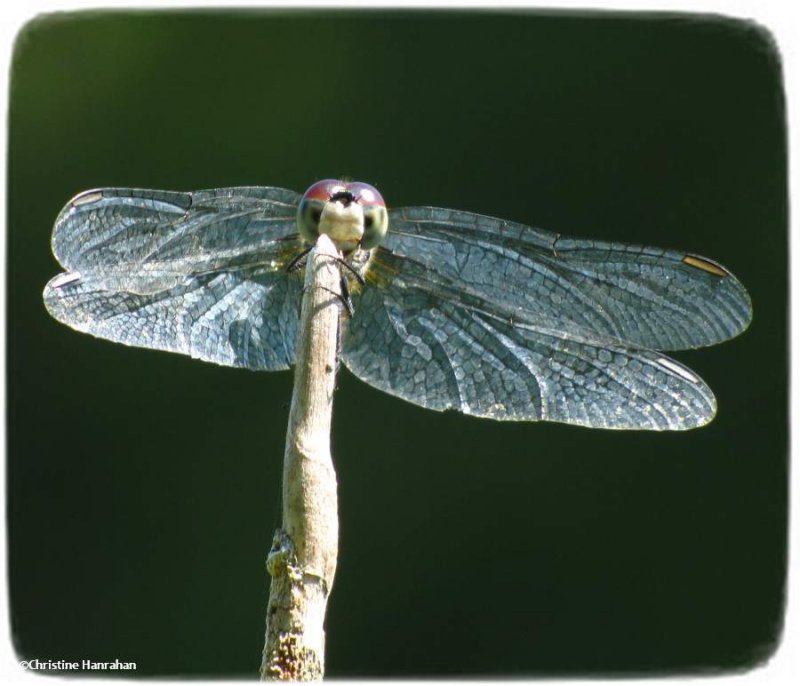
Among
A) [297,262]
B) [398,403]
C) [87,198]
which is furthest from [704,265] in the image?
[398,403]

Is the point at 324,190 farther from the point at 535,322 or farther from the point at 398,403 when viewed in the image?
the point at 398,403

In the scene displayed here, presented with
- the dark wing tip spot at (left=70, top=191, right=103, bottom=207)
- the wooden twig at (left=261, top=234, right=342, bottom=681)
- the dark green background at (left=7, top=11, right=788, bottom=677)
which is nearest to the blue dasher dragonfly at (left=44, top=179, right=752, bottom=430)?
the dark wing tip spot at (left=70, top=191, right=103, bottom=207)

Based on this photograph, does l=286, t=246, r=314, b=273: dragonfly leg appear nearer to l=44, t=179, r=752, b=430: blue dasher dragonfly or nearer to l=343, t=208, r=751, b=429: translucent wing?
l=44, t=179, r=752, b=430: blue dasher dragonfly

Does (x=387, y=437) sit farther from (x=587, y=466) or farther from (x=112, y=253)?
(x=112, y=253)

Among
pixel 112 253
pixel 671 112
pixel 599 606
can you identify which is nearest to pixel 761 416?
pixel 599 606

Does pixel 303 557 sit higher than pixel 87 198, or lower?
lower

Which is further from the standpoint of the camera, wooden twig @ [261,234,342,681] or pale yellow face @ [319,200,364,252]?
pale yellow face @ [319,200,364,252]

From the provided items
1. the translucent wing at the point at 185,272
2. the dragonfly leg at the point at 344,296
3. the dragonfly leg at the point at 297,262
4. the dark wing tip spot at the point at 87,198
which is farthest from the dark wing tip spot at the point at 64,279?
the dragonfly leg at the point at 344,296
